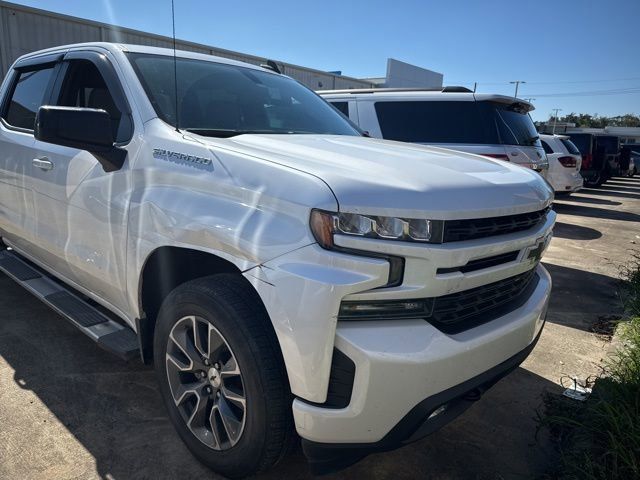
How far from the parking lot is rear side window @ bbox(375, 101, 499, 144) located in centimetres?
255

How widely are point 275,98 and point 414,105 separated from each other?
3.34m

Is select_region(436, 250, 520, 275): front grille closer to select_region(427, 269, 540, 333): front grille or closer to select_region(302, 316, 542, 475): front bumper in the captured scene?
select_region(427, 269, 540, 333): front grille

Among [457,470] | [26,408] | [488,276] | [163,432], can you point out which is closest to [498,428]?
[457,470]

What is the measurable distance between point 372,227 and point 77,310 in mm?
2191

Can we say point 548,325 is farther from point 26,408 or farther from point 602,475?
point 26,408

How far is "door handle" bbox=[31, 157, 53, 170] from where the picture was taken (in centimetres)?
298

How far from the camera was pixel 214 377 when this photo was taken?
6.88 feet

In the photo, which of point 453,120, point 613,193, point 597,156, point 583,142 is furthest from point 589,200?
point 453,120

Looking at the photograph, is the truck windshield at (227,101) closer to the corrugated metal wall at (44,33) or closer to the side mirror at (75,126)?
the side mirror at (75,126)

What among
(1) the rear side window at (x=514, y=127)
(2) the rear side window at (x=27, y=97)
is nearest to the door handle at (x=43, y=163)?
(2) the rear side window at (x=27, y=97)

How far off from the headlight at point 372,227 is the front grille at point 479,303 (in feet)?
0.83

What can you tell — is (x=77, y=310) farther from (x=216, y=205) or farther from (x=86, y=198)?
(x=216, y=205)

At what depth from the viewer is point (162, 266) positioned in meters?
2.31

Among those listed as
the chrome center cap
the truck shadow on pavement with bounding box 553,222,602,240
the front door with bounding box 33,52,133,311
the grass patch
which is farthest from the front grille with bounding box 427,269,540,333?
the truck shadow on pavement with bounding box 553,222,602,240
